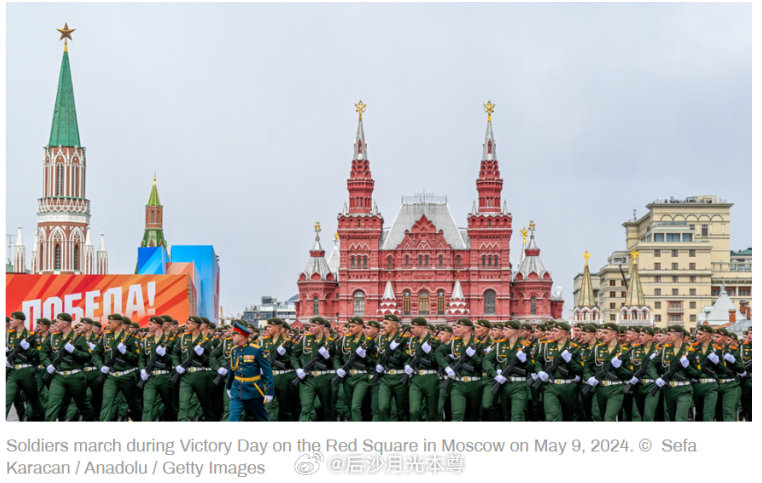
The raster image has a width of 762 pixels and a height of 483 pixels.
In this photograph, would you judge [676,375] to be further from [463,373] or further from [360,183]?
[360,183]

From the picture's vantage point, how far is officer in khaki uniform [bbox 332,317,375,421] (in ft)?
53.7

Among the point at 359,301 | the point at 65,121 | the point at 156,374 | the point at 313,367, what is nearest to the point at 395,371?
the point at 313,367

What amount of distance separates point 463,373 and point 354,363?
1593mm

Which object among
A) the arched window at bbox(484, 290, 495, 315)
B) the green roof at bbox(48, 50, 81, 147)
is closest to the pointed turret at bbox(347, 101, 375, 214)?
the arched window at bbox(484, 290, 495, 315)

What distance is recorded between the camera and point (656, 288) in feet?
333

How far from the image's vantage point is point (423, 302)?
8588 centimetres

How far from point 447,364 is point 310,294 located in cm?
7082

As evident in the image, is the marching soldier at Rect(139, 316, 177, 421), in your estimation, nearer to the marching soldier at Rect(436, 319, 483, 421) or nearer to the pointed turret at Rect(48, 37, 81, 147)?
the marching soldier at Rect(436, 319, 483, 421)

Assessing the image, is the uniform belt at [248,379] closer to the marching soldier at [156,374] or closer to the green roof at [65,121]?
the marching soldier at [156,374]

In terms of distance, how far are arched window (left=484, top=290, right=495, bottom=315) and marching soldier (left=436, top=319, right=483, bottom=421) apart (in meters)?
69.4

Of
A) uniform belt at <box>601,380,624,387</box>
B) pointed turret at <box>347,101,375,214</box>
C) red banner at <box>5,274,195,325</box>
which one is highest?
pointed turret at <box>347,101,375,214</box>
